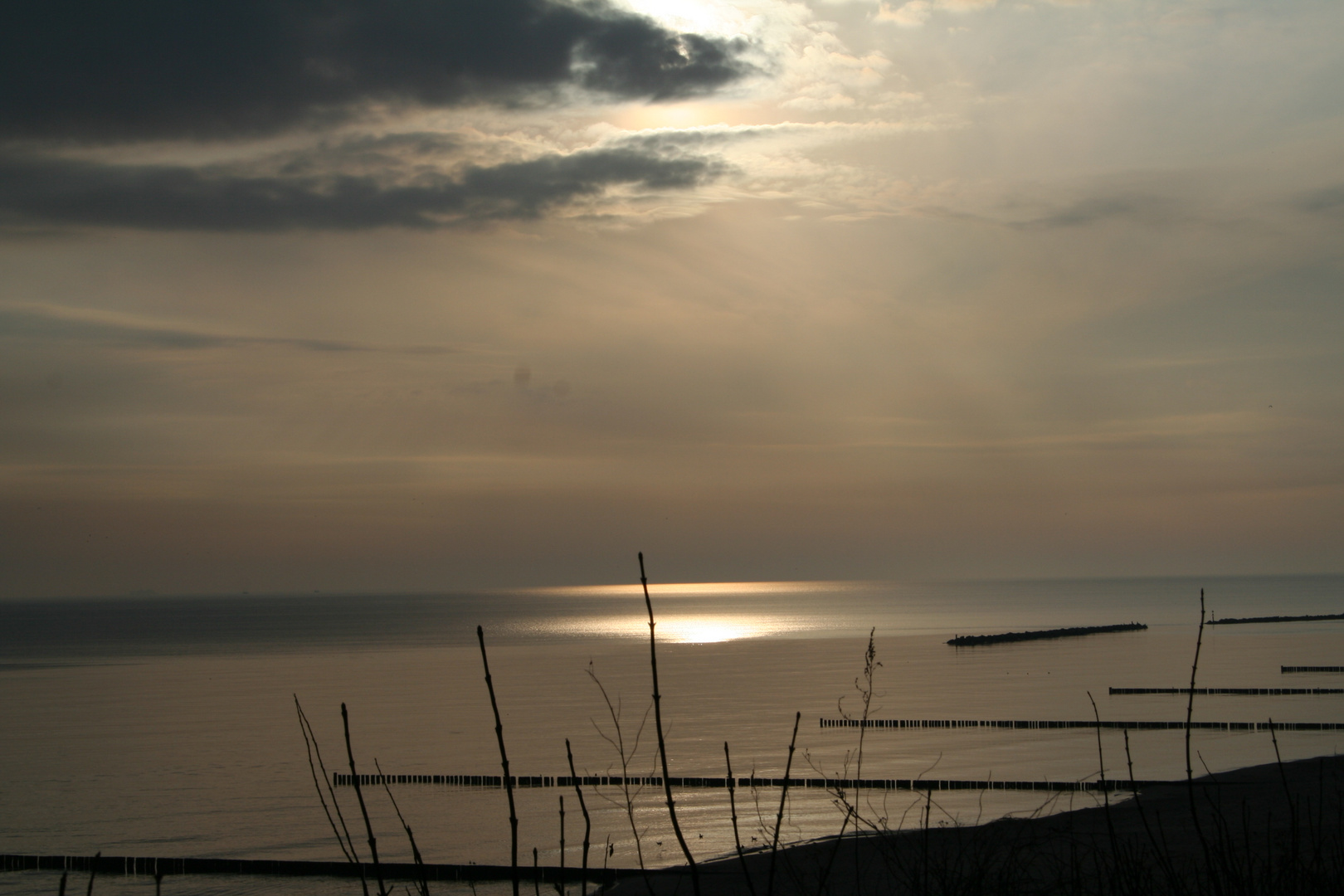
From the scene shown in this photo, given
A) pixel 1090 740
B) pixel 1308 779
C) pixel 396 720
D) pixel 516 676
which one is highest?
pixel 516 676

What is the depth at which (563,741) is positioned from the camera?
30.6 meters

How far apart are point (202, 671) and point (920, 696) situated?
251ft

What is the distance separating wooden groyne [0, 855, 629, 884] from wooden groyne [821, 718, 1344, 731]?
2270 centimetres

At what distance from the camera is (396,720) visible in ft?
233

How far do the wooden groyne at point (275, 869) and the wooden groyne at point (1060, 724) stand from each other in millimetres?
22704

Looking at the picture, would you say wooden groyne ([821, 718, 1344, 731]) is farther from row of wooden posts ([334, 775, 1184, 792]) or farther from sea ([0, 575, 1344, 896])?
row of wooden posts ([334, 775, 1184, 792])

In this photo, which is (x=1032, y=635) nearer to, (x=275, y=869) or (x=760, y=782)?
(x=760, y=782)

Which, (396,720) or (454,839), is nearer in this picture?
(454,839)

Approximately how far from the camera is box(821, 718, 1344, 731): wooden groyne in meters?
52.4

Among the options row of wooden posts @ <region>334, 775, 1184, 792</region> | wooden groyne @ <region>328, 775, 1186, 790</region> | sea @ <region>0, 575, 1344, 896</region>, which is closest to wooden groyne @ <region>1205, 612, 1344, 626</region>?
sea @ <region>0, 575, 1344, 896</region>

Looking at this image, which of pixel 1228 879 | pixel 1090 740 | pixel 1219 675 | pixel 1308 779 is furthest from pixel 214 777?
pixel 1219 675

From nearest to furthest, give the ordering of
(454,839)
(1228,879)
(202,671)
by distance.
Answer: (1228,879), (454,839), (202,671)

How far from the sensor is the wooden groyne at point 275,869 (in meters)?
31.0

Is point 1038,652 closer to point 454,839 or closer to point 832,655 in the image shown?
point 832,655
